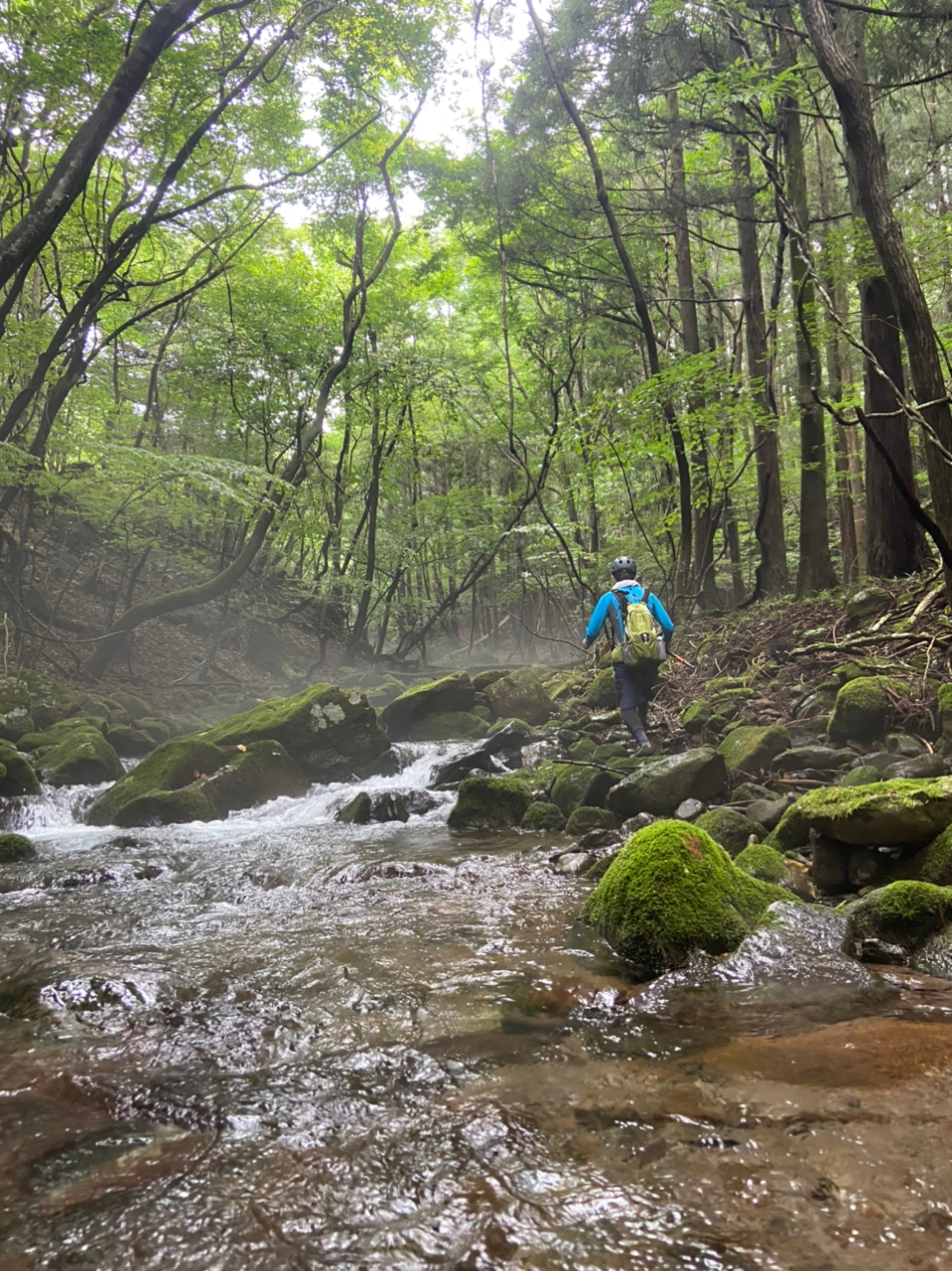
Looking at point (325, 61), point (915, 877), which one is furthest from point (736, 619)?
point (325, 61)

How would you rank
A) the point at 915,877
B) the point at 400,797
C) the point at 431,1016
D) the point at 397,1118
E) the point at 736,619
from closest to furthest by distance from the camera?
the point at 397,1118 < the point at 431,1016 < the point at 915,877 < the point at 400,797 < the point at 736,619

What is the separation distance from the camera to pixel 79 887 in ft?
20.4

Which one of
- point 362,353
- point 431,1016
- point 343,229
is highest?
point 343,229

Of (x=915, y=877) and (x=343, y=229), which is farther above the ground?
(x=343, y=229)

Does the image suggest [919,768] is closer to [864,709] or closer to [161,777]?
[864,709]

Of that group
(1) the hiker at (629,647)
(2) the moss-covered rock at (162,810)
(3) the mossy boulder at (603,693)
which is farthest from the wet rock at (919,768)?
(2) the moss-covered rock at (162,810)

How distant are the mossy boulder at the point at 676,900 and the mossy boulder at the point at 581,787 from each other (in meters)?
3.52

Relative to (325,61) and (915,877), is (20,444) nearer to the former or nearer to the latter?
(325,61)

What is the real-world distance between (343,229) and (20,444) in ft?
37.0

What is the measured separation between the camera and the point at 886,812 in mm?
4059

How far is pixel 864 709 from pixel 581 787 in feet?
10.5

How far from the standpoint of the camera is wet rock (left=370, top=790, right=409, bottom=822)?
910cm

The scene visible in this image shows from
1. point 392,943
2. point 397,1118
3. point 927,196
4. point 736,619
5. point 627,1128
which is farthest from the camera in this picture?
point 927,196

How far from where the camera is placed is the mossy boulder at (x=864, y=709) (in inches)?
276
